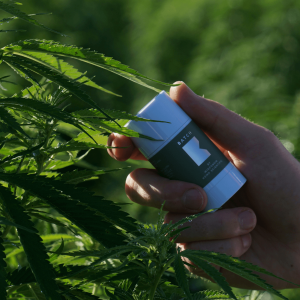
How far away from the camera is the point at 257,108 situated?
266 centimetres

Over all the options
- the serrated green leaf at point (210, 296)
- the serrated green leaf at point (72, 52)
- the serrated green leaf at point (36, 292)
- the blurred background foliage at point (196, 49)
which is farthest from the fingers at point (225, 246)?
the blurred background foliage at point (196, 49)

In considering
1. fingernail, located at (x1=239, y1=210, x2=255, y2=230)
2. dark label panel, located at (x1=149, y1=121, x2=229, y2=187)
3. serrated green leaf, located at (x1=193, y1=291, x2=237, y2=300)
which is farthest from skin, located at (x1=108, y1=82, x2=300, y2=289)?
serrated green leaf, located at (x1=193, y1=291, x2=237, y2=300)

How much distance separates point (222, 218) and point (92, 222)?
60cm

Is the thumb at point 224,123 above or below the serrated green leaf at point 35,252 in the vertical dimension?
above

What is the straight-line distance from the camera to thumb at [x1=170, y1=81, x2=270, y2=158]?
→ 1.07 meters

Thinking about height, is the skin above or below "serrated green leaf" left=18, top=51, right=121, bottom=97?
below

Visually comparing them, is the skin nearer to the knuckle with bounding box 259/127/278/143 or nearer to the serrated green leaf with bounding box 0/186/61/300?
the knuckle with bounding box 259/127/278/143

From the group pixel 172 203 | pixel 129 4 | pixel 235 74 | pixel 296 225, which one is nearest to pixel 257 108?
pixel 235 74

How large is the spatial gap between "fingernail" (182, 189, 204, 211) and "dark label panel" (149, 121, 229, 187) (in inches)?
1.2

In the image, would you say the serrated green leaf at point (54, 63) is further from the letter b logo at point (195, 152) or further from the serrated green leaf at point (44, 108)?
the letter b logo at point (195, 152)

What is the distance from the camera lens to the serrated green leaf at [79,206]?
1.49ft

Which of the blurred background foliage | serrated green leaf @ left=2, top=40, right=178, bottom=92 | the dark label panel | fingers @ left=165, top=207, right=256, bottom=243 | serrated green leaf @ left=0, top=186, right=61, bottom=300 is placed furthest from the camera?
the blurred background foliage

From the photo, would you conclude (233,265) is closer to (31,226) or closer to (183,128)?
(31,226)

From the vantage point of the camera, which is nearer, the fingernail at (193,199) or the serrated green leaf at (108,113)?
the serrated green leaf at (108,113)
